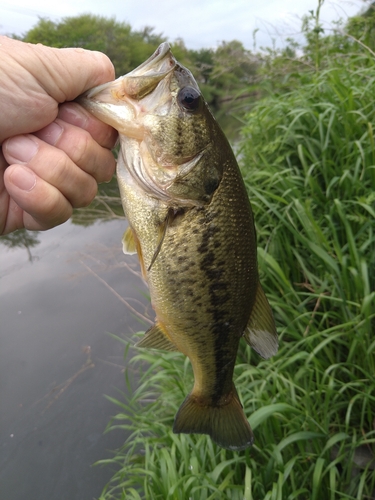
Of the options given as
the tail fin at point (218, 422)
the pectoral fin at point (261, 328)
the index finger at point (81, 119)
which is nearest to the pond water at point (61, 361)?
the tail fin at point (218, 422)

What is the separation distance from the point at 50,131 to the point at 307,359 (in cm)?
198

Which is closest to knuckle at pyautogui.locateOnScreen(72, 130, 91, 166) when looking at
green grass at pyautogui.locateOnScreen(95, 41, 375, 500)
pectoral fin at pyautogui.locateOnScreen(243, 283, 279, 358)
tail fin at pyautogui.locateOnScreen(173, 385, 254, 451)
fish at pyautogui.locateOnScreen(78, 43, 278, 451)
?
fish at pyautogui.locateOnScreen(78, 43, 278, 451)

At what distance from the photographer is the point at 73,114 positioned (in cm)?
140

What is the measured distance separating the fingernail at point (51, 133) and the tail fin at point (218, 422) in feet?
3.99

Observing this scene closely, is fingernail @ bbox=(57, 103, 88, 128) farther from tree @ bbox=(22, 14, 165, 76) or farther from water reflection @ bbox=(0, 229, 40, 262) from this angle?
tree @ bbox=(22, 14, 165, 76)

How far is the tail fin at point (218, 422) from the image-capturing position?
4.96ft

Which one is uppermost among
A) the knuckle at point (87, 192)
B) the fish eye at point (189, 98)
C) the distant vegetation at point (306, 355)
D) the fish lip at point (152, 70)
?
the fish lip at point (152, 70)

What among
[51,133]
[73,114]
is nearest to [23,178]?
[51,133]

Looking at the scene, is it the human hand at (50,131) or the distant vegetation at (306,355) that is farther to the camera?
the distant vegetation at (306,355)

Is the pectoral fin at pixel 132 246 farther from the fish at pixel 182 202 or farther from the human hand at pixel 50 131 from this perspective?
the human hand at pixel 50 131

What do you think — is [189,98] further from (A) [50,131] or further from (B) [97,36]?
(B) [97,36]

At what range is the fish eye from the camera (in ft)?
4.20

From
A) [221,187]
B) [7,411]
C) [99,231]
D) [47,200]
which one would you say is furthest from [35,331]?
[221,187]

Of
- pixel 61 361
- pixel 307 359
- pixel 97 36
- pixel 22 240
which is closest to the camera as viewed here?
pixel 307 359
